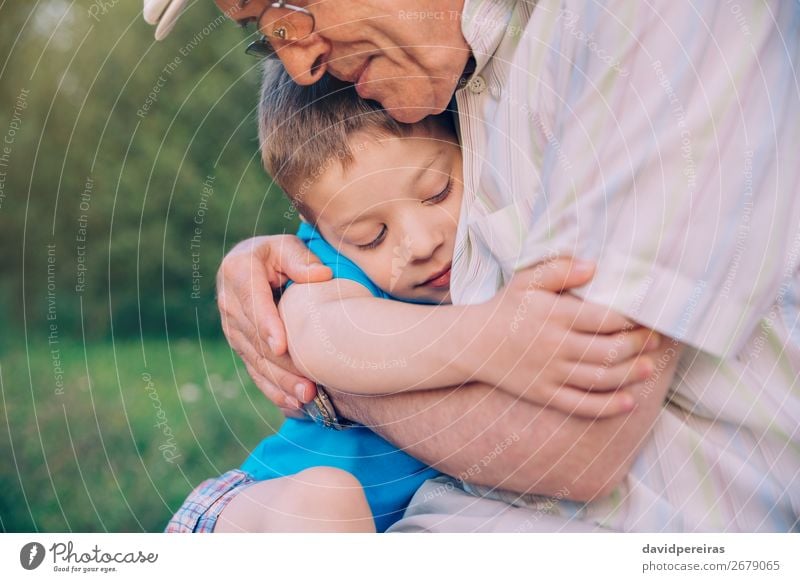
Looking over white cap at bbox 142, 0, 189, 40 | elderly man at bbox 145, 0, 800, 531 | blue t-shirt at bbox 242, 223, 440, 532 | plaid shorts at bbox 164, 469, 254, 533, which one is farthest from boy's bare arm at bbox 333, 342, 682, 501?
white cap at bbox 142, 0, 189, 40

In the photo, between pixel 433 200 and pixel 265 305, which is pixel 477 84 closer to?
pixel 433 200

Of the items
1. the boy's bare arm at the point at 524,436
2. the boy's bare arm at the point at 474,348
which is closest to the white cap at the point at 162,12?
the boy's bare arm at the point at 474,348

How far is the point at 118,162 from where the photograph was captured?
3.47 ft

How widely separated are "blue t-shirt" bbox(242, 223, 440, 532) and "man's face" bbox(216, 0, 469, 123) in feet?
0.60

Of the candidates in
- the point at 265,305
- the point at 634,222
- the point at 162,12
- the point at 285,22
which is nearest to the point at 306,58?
the point at 285,22

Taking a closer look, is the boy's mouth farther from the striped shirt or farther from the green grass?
the green grass

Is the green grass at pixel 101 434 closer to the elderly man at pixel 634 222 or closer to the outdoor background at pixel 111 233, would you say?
the outdoor background at pixel 111 233

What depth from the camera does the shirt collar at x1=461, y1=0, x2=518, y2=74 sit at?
0.89m

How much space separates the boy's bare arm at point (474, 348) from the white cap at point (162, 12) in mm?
337

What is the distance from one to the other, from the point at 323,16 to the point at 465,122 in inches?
7.4

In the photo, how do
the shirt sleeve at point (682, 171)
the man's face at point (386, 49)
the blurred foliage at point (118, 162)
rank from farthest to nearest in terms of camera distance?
the blurred foliage at point (118, 162) → the man's face at point (386, 49) → the shirt sleeve at point (682, 171)

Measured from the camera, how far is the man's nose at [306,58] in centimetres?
91

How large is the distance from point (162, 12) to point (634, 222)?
0.55 m
